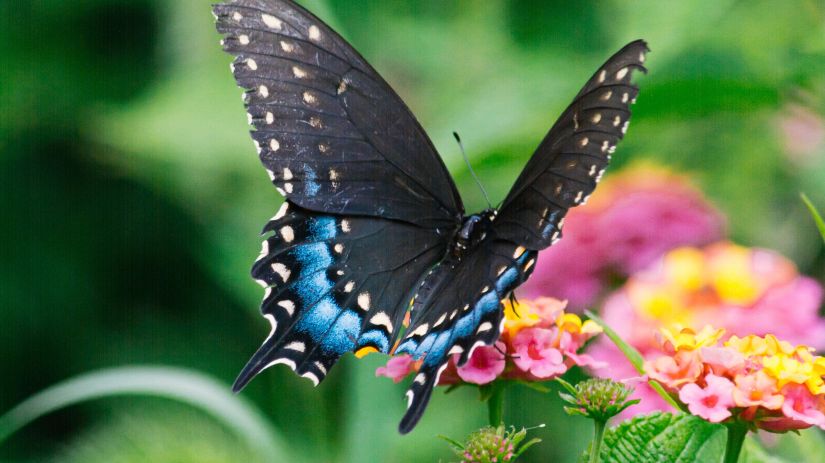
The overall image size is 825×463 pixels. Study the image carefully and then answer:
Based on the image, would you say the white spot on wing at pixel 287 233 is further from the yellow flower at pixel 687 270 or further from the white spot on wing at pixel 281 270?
the yellow flower at pixel 687 270

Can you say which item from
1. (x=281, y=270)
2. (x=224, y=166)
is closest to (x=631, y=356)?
(x=281, y=270)

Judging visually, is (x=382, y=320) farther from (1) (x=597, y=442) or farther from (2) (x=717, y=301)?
(2) (x=717, y=301)

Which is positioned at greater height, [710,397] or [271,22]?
[271,22]

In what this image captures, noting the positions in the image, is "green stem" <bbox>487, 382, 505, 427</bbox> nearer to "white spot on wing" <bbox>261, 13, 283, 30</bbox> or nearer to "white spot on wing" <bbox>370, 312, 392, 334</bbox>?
"white spot on wing" <bbox>370, 312, 392, 334</bbox>

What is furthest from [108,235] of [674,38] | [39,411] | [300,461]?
[674,38]

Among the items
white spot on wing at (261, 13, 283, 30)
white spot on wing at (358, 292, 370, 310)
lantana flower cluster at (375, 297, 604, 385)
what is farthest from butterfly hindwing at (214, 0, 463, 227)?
lantana flower cluster at (375, 297, 604, 385)

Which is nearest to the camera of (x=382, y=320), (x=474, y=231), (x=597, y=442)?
(x=597, y=442)

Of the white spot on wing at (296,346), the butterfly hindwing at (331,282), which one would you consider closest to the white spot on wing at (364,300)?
the butterfly hindwing at (331,282)
